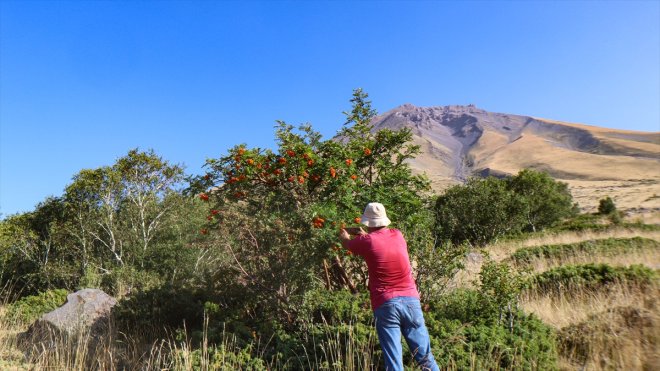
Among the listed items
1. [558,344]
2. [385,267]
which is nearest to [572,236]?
[558,344]

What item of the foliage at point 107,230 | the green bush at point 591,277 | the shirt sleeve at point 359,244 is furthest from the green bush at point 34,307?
the green bush at point 591,277

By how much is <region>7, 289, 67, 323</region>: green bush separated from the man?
914 cm

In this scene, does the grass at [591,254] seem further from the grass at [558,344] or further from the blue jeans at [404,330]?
the blue jeans at [404,330]

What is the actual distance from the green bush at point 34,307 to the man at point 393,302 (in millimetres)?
9135

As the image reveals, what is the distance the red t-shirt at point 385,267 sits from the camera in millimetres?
3807

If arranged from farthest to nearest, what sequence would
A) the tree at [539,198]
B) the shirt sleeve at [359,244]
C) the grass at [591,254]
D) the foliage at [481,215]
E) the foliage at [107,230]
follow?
the tree at [539,198]
the foliage at [481,215]
the foliage at [107,230]
the grass at [591,254]
the shirt sleeve at [359,244]

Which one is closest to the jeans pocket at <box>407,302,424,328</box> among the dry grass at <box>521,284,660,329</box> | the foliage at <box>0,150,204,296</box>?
the dry grass at <box>521,284,660,329</box>

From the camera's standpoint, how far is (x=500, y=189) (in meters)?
20.4

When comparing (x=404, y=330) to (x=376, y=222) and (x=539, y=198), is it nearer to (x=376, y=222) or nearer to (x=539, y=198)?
(x=376, y=222)

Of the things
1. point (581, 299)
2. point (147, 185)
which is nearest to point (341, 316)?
point (581, 299)

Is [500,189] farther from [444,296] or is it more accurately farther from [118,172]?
[118,172]

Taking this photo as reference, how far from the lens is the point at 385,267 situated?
12.6ft

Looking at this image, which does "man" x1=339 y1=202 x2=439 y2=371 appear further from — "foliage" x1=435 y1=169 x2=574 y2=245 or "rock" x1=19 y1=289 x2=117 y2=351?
"foliage" x1=435 y1=169 x2=574 y2=245

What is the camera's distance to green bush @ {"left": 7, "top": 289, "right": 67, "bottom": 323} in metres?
9.56
